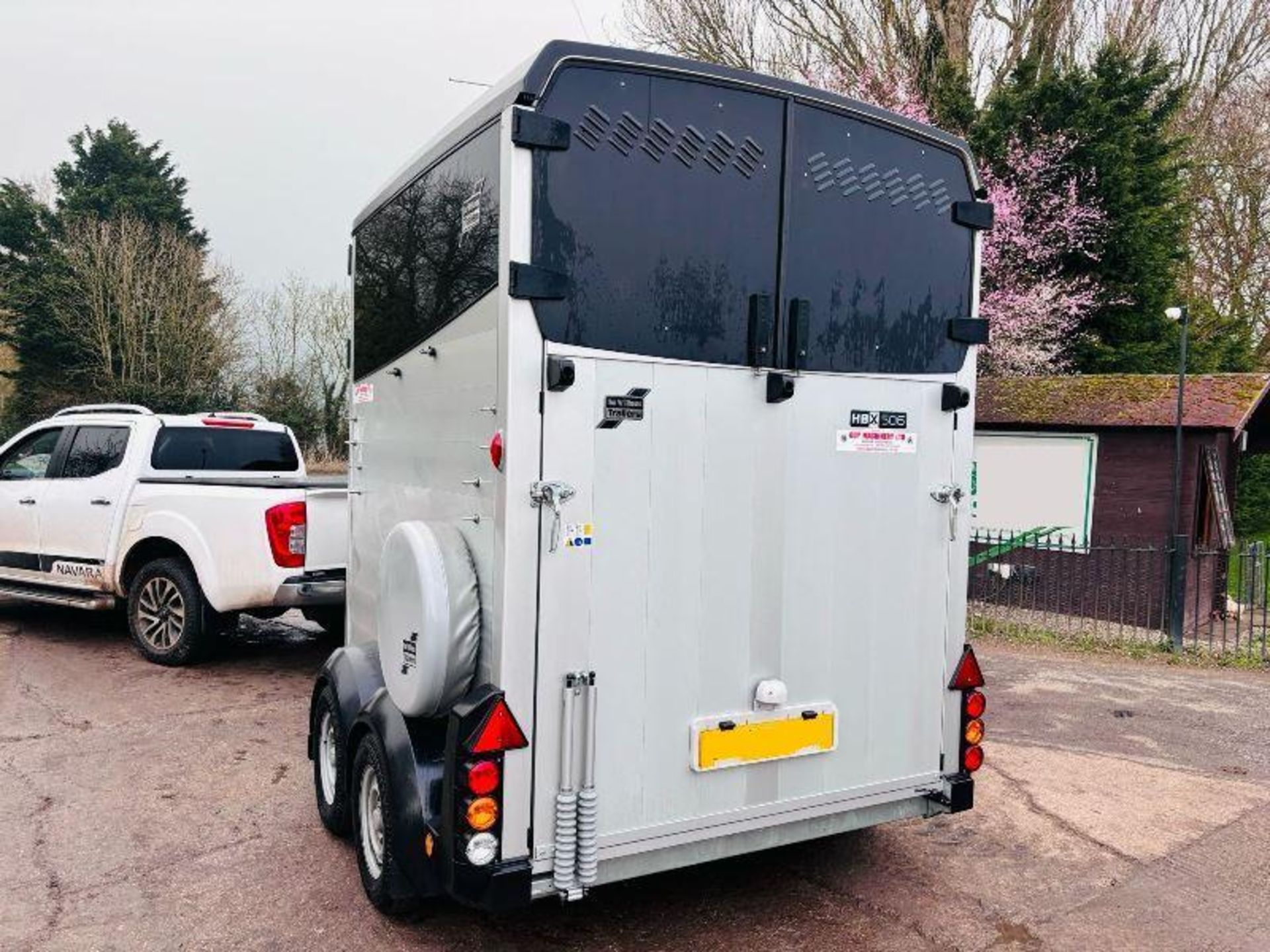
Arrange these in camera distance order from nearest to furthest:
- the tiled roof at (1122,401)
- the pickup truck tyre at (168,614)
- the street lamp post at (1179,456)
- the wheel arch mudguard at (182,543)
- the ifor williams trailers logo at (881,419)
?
the ifor williams trailers logo at (881,419) → the wheel arch mudguard at (182,543) → the pickup truck tyre at (168,614) → the street lamp post at (1179,456) → the tiled roof at (1122,401)

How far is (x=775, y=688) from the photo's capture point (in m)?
3.45

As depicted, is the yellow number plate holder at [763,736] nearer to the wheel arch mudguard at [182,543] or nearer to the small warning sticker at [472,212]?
the small warning sticker at [472,212]

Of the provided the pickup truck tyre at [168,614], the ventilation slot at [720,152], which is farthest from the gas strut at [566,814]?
the pickup truck tyre at [168,614]

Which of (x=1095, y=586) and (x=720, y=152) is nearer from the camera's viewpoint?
(x=720, y=152)

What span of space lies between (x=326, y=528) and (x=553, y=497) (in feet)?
14.4

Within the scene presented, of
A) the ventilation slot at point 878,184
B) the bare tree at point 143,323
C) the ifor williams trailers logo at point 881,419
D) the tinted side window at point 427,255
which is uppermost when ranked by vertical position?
the bare tree at point 143,323

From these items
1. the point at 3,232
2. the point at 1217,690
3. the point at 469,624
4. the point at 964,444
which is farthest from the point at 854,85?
the point at 3,232

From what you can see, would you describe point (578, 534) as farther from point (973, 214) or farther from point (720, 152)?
point (973, 214)

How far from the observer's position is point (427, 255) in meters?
3.71

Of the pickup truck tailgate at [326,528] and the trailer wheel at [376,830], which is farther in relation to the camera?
the pickup truck tailgate at [326,528]

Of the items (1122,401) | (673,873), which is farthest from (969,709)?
(1122,401)

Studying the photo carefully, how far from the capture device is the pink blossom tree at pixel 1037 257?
57.3ft

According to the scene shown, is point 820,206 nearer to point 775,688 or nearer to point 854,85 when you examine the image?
point 775,688

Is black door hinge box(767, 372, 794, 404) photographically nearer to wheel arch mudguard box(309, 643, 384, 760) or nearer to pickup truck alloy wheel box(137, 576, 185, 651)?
wheel arch mudguard box(309, 643, 384, 760)
